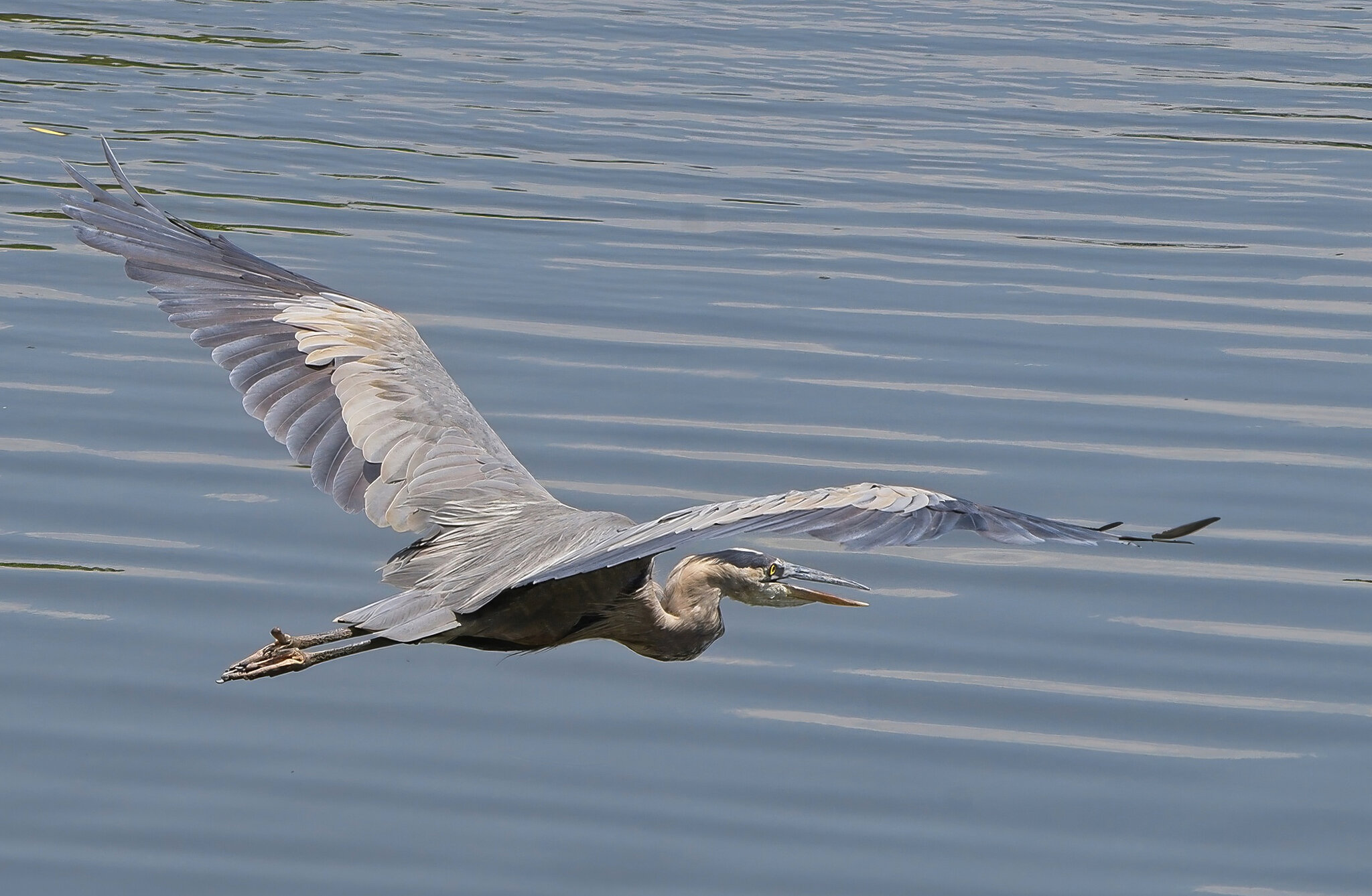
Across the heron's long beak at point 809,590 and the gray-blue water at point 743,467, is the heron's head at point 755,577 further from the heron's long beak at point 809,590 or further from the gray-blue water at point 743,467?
the gray-blue water at point 743,467

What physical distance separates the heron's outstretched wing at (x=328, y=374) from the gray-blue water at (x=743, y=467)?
0.68 metres

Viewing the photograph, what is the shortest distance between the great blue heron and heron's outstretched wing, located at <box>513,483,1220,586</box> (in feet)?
0.05

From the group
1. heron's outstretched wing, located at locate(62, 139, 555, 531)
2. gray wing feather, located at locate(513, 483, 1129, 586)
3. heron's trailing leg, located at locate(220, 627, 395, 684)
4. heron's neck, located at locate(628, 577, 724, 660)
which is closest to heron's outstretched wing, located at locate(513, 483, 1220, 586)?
gray wing feather, located at locate(513, 483, 1129, 586)

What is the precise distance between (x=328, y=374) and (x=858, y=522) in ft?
8.69

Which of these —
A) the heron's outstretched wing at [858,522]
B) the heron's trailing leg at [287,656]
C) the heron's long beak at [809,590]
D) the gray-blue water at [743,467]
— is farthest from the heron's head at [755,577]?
the heron's outstretched wing at [858,522]

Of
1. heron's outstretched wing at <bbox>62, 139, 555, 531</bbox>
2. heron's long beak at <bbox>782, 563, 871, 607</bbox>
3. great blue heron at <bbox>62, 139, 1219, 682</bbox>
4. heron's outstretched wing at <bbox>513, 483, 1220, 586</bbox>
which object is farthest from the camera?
heron's outstretched wing at <bbox>62, 139, 555, 531</bbox>

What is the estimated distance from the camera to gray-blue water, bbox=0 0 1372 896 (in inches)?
209

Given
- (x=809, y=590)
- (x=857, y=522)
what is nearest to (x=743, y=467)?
(x=809, y=590)

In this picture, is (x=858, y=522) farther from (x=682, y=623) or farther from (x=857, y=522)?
(x=682, y=623)

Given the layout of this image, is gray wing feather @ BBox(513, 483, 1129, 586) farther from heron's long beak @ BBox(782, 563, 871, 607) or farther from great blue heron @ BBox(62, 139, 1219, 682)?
heron's long beak @ BBox(782, 563, 871, 607)

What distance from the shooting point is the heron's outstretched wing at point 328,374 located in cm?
579

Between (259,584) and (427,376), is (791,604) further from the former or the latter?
(259,584)

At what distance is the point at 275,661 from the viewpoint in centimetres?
534

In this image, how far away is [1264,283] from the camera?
418 inches
